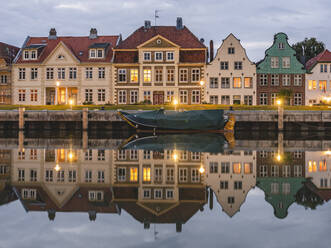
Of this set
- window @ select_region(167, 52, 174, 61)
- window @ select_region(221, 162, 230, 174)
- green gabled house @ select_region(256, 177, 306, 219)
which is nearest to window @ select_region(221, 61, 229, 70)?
window @ select_region(167, 52, 174, 61)

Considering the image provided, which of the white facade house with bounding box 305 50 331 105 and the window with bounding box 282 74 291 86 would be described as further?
the window with bounding box 282 74 291 86

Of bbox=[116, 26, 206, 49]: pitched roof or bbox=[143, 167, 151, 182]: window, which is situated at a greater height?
bbox=[116, 26, 206, 49]: pitched roof

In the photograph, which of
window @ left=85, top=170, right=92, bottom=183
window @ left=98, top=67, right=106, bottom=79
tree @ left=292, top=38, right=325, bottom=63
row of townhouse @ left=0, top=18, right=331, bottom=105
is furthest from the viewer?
tree @ left=292, top=38, right=325, bottom=63

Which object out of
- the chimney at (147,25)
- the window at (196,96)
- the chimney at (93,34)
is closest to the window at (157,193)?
the window at (196,96)

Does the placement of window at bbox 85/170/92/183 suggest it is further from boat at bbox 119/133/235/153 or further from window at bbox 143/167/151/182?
boat at bbox 119/133/235/153

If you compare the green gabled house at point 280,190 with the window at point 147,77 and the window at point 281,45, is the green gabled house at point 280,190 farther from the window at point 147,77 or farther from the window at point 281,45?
the window at point 281,45

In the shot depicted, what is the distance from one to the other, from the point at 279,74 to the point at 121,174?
44.6 meters

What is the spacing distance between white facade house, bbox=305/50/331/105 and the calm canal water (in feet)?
128

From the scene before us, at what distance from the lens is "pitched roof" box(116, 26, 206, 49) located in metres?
54.7

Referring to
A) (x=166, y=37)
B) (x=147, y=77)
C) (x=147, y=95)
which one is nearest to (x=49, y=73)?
(x=147, y=77)

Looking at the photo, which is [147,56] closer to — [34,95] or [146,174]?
[34,95]

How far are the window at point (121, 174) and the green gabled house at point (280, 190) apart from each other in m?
4.39

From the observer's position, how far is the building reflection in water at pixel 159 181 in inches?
350

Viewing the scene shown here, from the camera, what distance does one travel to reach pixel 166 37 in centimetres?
5603
